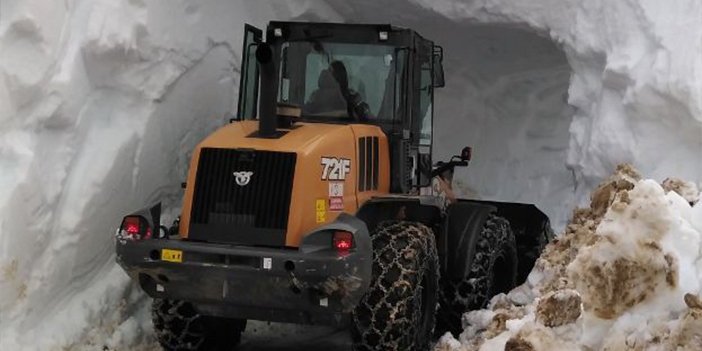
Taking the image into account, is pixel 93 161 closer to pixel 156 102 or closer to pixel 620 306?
pixel 156 102

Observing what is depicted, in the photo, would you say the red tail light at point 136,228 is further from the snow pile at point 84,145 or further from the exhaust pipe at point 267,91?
the exhaust pipe at point 267,91

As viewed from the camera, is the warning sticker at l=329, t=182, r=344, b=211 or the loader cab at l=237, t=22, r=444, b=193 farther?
the loader cab at l=237, t=22, r=444, b=193

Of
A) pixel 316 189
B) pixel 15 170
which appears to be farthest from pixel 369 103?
pixel 15 170

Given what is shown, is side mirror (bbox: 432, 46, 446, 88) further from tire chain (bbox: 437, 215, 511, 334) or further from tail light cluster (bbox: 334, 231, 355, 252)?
tail light cluster (bbox: 334, 231, 355, 252)

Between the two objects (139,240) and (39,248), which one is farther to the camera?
(39,248)

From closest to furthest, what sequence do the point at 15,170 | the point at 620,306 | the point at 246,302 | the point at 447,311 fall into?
the point at 620,306
the point at 246,302
the point at 15,170
the point at 447,311

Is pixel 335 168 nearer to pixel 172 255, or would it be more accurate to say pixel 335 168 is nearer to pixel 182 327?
pixel 172 255

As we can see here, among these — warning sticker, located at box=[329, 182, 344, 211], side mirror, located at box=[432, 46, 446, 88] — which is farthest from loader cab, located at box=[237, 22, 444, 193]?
warning sticker, located at box=[329, 182, 344, 211]

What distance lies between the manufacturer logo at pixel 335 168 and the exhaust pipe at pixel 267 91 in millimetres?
394

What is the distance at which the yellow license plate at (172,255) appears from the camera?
4695 millimetres

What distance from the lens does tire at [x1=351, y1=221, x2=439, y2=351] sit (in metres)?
4.89

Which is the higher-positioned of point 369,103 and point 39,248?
point 369,103

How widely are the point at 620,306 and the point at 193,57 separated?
4.29 m

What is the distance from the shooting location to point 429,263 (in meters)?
5.42
